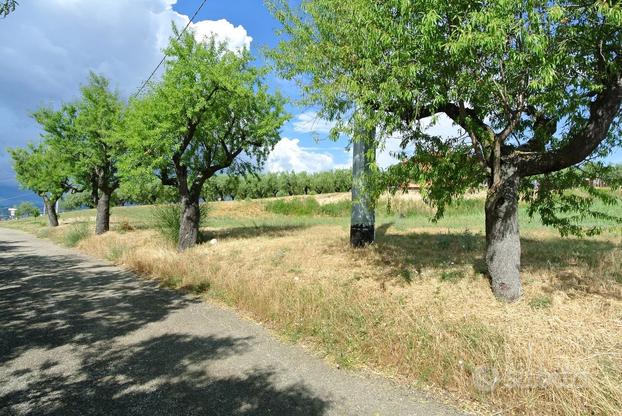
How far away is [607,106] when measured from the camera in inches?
204

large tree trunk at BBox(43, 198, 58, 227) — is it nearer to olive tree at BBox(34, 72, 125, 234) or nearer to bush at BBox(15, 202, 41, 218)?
olive tree at BBox(34, 72, 125, 234)

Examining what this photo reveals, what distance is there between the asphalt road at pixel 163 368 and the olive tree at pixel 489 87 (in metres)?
3.17

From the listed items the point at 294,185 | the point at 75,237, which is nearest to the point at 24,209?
the point at 294,185

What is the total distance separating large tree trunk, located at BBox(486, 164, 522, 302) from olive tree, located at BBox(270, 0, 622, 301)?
0.05 ft

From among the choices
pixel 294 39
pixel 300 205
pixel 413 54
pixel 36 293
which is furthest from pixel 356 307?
pixel 300 205

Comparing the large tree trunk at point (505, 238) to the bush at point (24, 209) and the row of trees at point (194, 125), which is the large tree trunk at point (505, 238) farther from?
the bush at point (24, 209)

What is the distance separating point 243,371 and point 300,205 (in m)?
29.6

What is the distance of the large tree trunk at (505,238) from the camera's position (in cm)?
586

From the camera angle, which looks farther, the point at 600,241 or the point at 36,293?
the point at 600,241

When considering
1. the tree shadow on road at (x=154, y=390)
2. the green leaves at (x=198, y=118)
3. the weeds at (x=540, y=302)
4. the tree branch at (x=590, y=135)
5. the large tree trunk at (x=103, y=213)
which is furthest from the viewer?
the large tree trunk at (x=103, y=213)

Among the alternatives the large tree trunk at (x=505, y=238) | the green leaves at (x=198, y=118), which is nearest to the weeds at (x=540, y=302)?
the large tree trunk at (x=505, y=238)

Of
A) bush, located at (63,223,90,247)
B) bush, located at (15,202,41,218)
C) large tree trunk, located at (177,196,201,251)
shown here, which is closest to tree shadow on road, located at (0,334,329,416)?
large tree trunk, located at (177,196,201,251)

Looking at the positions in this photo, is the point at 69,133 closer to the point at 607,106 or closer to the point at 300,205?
the point at 300,205

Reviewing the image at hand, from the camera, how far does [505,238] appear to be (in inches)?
238
